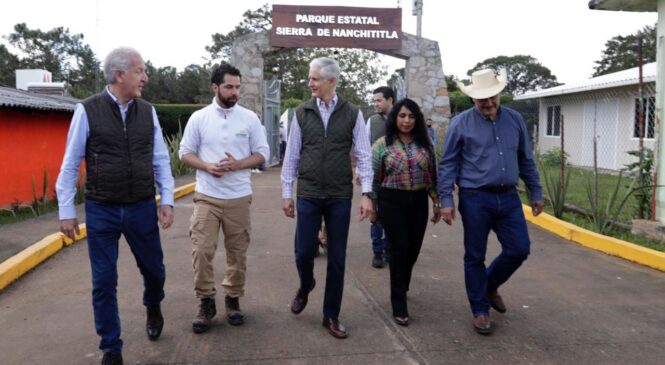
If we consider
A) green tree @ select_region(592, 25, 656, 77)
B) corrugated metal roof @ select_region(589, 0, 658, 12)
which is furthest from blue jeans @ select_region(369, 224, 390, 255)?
green tree @ select_region(592, 25, 656, 77)

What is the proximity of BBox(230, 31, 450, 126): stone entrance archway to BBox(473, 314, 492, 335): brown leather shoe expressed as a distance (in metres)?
13.0

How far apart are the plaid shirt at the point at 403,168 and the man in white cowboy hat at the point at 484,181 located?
0.20 metres

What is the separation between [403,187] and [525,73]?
72.3 meters

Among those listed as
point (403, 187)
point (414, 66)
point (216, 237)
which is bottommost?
point (216, 237)

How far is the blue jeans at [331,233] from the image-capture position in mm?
4277

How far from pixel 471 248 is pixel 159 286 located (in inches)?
86.2

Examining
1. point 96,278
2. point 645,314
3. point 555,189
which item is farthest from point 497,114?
point 555,189

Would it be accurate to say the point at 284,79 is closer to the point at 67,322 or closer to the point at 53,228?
the point at 53,228

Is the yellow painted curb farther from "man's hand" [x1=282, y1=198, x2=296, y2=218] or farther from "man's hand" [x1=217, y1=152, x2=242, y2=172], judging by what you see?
"man's hand" [x1=217, y1=152, x2=242, y2=172]

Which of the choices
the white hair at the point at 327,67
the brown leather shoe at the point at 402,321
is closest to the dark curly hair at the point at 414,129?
the white hair at the point at 327,67

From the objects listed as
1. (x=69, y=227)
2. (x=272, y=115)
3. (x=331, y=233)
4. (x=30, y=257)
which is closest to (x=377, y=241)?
(x=331, y=233)

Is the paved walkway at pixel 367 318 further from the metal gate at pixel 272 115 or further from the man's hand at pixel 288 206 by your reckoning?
the metal gate at pixel 272 115

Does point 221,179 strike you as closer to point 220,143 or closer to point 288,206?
point 220,143

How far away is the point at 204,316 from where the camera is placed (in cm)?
437
